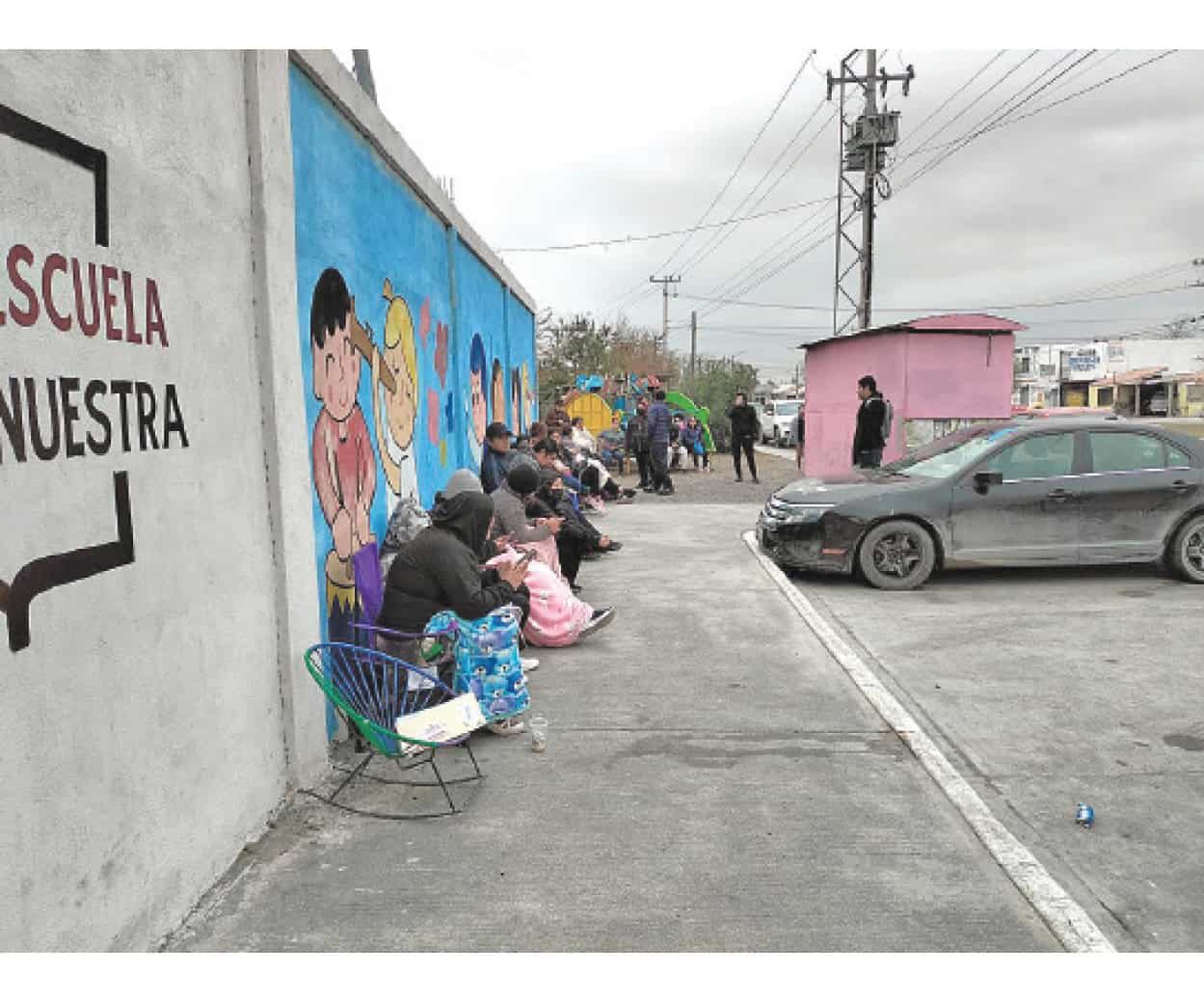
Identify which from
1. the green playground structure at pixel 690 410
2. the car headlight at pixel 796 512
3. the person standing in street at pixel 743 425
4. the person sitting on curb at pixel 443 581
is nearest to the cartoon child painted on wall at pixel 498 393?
the car headlight at pixel 796 512

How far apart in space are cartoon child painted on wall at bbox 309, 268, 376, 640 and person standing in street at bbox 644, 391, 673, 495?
11168 mm

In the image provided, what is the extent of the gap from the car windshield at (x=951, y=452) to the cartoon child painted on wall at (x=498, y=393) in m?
4.96

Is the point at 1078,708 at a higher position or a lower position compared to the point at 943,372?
lower

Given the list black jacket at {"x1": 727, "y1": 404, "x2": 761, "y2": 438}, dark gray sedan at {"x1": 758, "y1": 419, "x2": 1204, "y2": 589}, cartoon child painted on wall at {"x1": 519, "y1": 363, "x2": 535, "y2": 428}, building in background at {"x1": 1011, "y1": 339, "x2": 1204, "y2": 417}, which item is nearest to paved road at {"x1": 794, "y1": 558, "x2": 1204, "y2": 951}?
dark gray sedan at {"x1": 758, "y1": 419, "x2": 1204, "y2": 589}

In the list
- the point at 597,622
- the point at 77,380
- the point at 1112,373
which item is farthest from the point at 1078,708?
the point at 1112,373

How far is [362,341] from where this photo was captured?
4.91 m

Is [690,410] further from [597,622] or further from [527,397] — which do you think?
[597,622]

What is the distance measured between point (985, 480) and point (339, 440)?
5.96m

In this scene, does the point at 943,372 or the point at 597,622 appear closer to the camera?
the point at 597,622

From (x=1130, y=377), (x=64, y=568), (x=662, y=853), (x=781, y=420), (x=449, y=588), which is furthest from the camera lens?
(x=1130, y=377)

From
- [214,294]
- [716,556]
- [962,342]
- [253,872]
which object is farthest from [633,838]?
Answer: [962,342]

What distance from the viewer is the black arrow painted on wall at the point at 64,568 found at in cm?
205

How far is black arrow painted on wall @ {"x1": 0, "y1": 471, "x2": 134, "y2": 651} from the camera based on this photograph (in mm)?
2055

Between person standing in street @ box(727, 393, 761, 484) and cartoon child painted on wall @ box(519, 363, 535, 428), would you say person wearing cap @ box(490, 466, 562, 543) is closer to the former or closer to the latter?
cartoon child painted on wall @ box(519, 363, 535, 428)
